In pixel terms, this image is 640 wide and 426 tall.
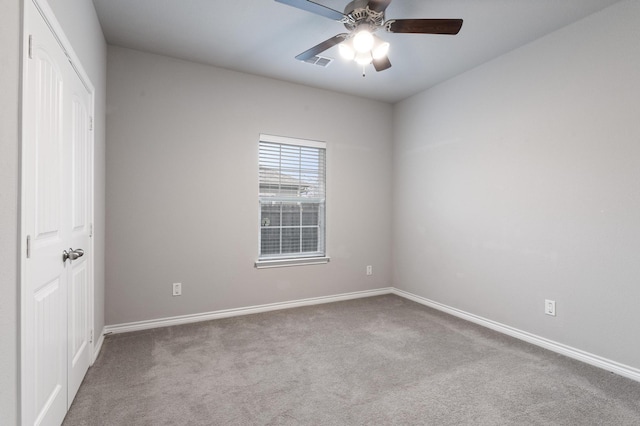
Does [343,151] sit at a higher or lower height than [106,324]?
higher

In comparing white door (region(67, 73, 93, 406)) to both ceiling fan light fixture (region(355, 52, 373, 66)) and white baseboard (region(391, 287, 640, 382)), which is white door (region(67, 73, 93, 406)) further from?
white baseboard (region(391, 287, 640, 382))

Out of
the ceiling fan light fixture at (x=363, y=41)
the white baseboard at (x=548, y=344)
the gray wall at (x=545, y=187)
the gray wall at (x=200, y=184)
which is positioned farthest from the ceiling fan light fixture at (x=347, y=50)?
the white baseboard at (x=548, y=344)

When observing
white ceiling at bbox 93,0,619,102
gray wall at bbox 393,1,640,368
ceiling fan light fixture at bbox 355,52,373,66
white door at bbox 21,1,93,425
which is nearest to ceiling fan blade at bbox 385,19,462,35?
ceiling fan light fixture at bbox 355,52,373,66

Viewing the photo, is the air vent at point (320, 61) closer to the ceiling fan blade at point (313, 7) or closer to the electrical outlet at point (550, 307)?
the ceiling fan blade at point (313, 7)

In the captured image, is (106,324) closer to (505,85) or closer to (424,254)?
(424,254)

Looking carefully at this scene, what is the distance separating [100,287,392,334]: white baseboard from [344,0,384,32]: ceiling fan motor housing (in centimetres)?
301

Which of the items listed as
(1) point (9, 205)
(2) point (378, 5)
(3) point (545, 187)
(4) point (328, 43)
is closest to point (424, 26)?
(2) point (378, 5)

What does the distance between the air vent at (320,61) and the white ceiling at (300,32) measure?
0.09 metres

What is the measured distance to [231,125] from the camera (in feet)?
11.9

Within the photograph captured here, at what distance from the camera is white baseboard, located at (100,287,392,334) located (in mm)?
3150

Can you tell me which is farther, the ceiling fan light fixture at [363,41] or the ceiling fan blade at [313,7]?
the ceiling fan light fixture at [363,41]

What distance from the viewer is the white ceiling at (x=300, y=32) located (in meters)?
2.47

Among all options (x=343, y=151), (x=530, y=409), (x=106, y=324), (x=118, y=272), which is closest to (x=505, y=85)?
(x=343, y=151)

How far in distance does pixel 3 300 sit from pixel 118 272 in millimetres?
2208
